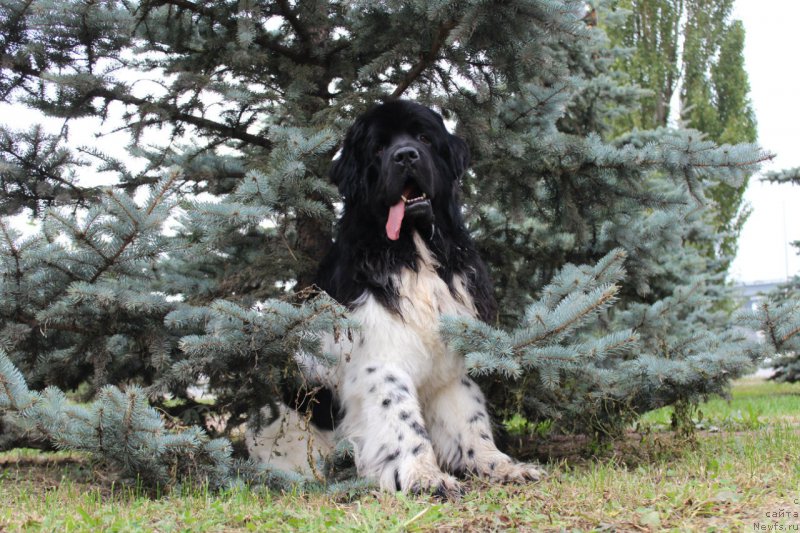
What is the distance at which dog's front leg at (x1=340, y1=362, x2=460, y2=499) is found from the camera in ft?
9.77

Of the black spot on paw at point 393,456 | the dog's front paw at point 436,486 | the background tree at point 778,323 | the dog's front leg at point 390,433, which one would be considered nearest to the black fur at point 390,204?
the dog's front leg at point 390,433

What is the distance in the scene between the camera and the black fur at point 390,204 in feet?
10.9

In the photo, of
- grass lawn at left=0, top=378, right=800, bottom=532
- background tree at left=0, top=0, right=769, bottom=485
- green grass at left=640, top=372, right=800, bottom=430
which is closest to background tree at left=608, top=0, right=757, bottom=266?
green grass at left=640, top=372, right=800, bottom=430

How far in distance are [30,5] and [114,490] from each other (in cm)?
266

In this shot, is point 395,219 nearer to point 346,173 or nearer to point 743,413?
point 346,173

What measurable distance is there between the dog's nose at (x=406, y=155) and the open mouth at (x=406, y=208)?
128 mm

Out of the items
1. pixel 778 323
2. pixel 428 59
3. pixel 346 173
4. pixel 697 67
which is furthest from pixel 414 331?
pixel 697 67

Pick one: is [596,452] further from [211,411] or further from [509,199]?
[211,411]

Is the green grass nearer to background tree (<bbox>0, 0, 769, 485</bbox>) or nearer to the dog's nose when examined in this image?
background tree (<bbox>0, 0, 769, 485</bbox>)

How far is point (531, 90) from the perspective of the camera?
13.8 ft

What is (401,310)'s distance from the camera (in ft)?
10.8

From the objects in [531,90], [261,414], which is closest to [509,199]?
[531,90]

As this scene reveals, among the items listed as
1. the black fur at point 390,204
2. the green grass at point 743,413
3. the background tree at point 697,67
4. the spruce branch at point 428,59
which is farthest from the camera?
the background tree at point 697,67

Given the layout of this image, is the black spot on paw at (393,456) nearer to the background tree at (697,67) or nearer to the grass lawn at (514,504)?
the grass lawn at (514,504)
